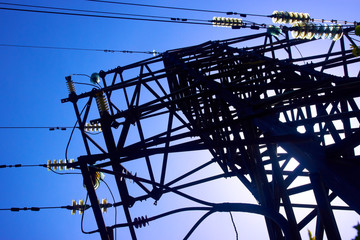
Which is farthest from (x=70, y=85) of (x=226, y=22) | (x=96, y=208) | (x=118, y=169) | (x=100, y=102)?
(x=226, y=22)

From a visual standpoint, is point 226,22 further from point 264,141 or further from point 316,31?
point 264,141

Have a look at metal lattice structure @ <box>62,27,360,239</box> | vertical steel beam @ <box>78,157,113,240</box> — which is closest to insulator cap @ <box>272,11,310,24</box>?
metal lattice structure @ <box>62,27,360,239</box>

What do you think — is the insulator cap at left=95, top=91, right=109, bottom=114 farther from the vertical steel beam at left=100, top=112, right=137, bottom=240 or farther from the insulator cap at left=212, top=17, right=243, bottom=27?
the insulator cap at left=212, top=17, right=243, bottom=27

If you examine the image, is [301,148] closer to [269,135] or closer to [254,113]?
[269,135]

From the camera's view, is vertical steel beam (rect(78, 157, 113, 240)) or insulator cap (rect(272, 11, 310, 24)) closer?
vertical steel beam (rect(78, 157, 113, 240))

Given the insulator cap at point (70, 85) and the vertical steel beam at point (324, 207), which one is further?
the insulator cap at point (70, 85)

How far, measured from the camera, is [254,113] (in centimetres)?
416

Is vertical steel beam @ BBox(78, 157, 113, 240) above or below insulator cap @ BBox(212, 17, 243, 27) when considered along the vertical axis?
below

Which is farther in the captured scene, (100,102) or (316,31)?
(316,31)

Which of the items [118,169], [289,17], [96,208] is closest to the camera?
[96,208]

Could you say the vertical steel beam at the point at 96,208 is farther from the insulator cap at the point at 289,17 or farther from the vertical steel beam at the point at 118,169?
the insulator cap at the point at 289,17

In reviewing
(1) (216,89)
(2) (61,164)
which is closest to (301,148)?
(1) (216,89)

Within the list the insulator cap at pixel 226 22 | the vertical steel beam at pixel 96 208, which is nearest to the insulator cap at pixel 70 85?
the vertical steel beam at pixel 96 208

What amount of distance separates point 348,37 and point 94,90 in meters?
7.44
